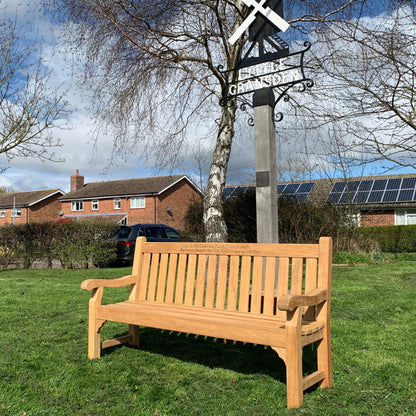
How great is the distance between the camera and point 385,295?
269 inches

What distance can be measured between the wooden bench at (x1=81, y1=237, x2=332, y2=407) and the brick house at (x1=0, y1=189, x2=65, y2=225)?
4289cm

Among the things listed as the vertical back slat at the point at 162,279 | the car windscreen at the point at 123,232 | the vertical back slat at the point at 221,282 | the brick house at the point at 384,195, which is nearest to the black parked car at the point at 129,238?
the car windscreen at the point at 123,232

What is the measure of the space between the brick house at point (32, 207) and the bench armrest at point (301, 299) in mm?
44349

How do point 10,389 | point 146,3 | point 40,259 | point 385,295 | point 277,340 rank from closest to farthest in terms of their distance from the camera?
point 277,340 → point 10,389 → point 385,295 → point 146,3 → point 40,259

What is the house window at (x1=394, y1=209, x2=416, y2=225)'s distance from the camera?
89.2 feet

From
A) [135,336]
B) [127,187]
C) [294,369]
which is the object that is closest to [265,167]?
[135,336]

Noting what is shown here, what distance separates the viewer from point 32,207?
4472 cm

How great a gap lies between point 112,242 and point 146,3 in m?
7.38

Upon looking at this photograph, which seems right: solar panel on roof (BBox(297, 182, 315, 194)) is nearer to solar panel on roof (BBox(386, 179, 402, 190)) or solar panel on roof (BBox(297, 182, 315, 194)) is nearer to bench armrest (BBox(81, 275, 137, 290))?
solar panel on roof (BBox(386, 179, 402, 190))

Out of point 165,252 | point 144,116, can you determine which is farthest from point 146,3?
point 165,252

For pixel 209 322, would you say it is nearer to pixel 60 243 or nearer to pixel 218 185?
pixel 218 185

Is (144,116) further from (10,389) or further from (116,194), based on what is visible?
(116,194)

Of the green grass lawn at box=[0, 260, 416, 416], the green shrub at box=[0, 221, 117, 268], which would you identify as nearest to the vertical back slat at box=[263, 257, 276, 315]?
the green grass lawn at box=[0, 260, 416, 416]

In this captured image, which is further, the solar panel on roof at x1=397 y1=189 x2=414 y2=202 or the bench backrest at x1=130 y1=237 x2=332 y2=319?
the solar panel on roof at x1=397 y1=189 x2=414 y2=202
